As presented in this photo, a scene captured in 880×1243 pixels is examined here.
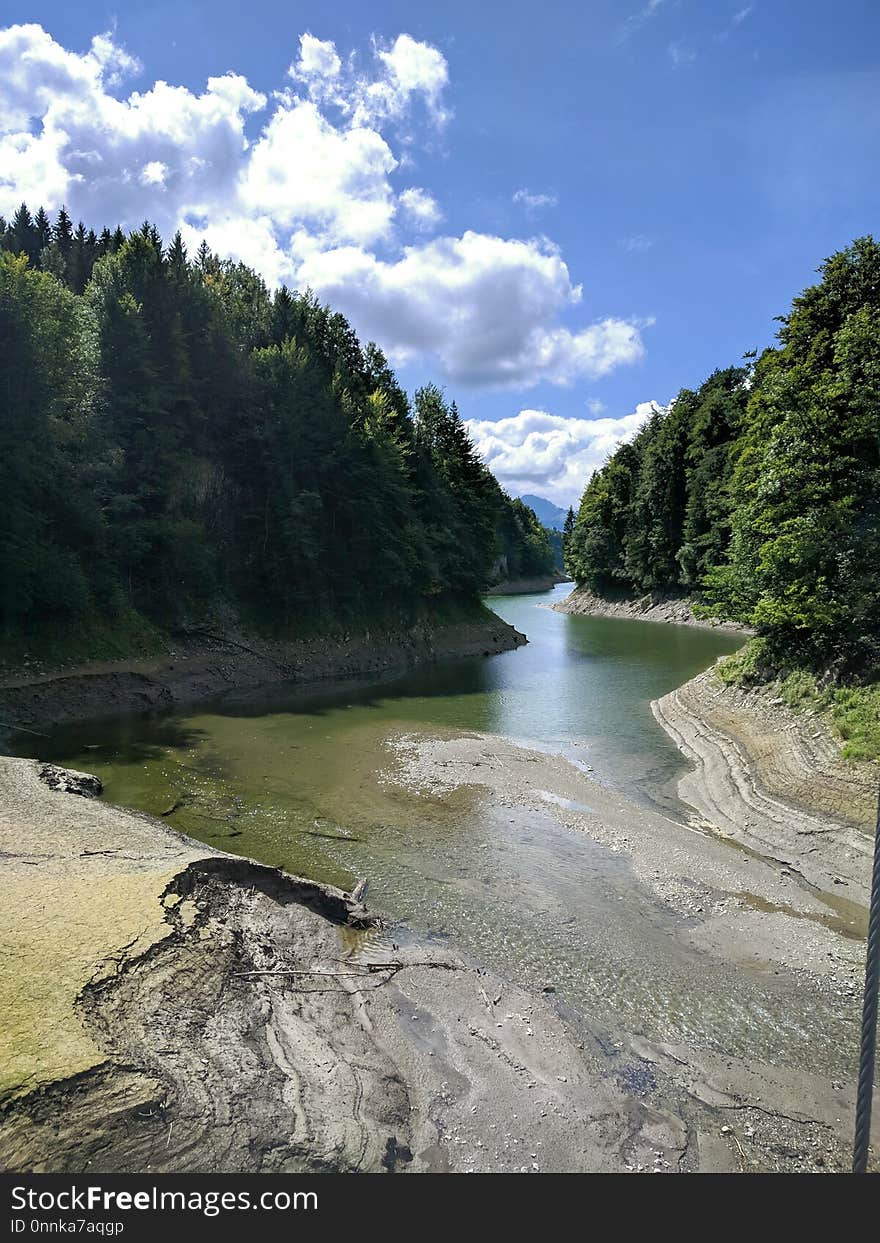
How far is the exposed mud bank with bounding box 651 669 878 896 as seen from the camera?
14.4 m

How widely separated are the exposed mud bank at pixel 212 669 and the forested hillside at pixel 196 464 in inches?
82.5

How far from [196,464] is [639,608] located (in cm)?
6038

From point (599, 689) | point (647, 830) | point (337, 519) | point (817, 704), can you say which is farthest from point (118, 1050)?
point (337, 519)

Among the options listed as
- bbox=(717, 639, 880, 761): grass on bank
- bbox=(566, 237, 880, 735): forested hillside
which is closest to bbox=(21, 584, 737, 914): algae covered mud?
bbox=(717, 639, 880, 761): grass on bank

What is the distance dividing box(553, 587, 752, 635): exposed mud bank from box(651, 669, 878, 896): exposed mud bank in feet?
146

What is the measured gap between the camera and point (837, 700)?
19.3 meters

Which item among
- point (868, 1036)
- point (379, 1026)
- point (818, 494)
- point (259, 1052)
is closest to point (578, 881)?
point (379, 1026)

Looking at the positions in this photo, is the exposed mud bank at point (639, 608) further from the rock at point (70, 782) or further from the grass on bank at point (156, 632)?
the rock at point (70, 782)

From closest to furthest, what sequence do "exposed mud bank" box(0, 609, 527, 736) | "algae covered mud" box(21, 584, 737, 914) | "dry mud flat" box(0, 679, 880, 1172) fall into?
"dry mud flat" box(0, 679, 880, 1172) < "algae covered mud" box(21, 584, 737, 914) < "exposed mud bank" box(0, 609, 527, 736)

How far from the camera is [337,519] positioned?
48062 mm

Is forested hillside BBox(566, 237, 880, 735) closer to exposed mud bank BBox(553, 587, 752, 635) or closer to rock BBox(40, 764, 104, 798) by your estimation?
rock BBox(40, 764, 104, 798)

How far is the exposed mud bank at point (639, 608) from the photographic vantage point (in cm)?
7388

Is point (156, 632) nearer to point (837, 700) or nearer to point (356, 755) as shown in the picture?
point (356, 755)

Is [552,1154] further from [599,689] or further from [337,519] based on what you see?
[337,519]
